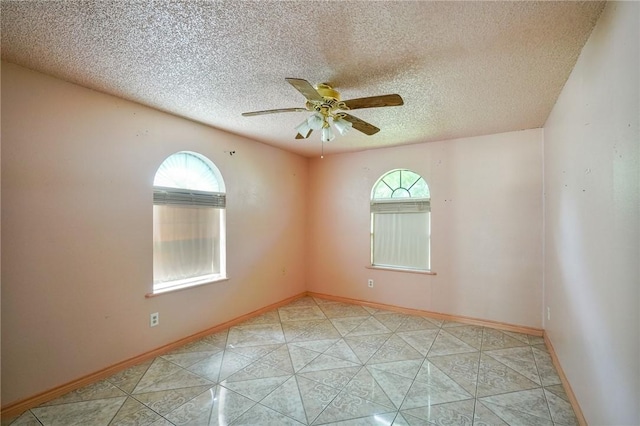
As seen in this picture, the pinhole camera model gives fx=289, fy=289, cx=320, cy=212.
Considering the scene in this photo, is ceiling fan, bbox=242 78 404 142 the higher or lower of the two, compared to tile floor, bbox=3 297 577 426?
higher

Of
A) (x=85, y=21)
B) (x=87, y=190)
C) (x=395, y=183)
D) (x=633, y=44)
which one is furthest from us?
(x=395, y=183)

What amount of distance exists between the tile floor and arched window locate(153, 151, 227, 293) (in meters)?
0.75

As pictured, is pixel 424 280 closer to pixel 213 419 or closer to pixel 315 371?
pixel 315 371

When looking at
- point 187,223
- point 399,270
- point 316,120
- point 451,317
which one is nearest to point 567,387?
point 451,317

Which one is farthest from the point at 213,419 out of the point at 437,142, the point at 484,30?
the point at 437,142

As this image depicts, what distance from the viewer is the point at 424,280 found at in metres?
3.95

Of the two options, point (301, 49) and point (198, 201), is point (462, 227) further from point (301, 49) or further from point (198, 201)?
point (198, 201)

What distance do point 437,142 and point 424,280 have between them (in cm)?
188

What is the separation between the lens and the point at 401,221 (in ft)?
13.7

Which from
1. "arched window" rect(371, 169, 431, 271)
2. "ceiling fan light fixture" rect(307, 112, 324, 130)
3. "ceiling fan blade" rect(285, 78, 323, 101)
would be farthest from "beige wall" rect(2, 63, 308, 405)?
"arched window" rect(371, 169, 431, 271)

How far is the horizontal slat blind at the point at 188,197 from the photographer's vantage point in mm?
2873

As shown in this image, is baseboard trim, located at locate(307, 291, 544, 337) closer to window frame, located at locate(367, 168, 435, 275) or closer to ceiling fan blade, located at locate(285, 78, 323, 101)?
window frame, located at locate(367, 168, 435, 275)

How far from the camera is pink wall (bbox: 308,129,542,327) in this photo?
3.35 m

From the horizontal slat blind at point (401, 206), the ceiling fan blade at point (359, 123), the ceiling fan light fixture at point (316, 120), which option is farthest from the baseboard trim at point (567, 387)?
the ceiling fan light fixture at point (316, 120)
